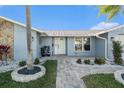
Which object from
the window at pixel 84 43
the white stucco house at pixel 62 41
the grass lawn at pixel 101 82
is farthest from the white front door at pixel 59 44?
the grass lawn at pixel 101 82

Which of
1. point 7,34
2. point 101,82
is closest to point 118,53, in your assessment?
point 101,82

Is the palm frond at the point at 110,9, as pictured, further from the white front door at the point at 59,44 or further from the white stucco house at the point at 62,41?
the white front door at the point at 59,44

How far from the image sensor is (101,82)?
932cm

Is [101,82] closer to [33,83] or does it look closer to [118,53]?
[33,83]

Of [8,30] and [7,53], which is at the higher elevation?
[8,30]

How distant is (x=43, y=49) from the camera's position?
2050 cm

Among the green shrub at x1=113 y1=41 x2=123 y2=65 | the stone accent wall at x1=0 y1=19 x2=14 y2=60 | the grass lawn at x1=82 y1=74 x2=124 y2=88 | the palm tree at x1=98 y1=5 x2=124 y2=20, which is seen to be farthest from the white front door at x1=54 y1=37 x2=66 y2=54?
the grass lawn at x1=82 y1=74 x2=124 y2=88

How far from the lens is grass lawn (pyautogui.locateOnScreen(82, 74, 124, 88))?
870 centimetres

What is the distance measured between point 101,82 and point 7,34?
10.7 m
